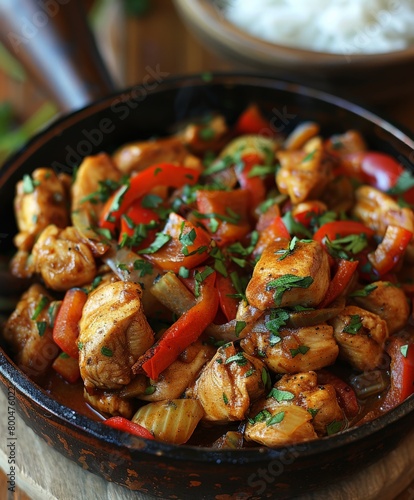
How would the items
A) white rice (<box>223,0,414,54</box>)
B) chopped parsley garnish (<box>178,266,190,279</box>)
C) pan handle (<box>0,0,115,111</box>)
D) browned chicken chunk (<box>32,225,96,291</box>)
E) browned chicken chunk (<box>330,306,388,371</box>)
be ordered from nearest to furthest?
1. browned chicken chunk (<box>330,306,388,371</box>)
2. chopped parsley garnish (<box>178,266,190,279</box>)
3. browned chicken chunk (<box>32,225,96,291</box>)
4. pan handle (<box>0,0,115,111</box>)
5. white rice (<box>223,0,414,54</box>)

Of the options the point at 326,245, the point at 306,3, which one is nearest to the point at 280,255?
the point at 326,245

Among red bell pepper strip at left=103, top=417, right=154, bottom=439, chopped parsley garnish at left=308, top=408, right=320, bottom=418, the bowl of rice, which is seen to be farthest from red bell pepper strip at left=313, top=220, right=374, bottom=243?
the bowl of rice

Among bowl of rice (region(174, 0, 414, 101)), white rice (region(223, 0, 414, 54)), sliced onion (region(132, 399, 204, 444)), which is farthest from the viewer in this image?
white rice (region(223, 0, 414, 54))

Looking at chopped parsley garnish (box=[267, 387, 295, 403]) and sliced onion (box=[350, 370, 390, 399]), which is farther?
sliced onion (box=[350, 370, 390, 399])

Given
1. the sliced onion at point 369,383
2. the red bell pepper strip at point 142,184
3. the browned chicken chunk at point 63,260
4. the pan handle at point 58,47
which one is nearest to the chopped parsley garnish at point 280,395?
the sliced onion at point 369,383

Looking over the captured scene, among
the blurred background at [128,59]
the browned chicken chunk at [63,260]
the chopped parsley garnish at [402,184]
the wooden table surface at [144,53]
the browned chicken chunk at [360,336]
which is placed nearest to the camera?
the browned chicken chunk at [360,336]

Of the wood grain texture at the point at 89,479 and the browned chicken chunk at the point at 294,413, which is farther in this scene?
the wood grain texture at the point at 89,479

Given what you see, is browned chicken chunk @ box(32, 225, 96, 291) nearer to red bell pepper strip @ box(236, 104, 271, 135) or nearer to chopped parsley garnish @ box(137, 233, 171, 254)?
chopped parsley garnish @ box(137, 233, 171, 254)

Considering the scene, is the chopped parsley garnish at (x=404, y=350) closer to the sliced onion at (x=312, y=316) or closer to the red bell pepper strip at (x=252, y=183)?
the sliced onion at (x=312, y=316)

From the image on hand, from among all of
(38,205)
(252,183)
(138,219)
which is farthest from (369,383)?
(38,205)
